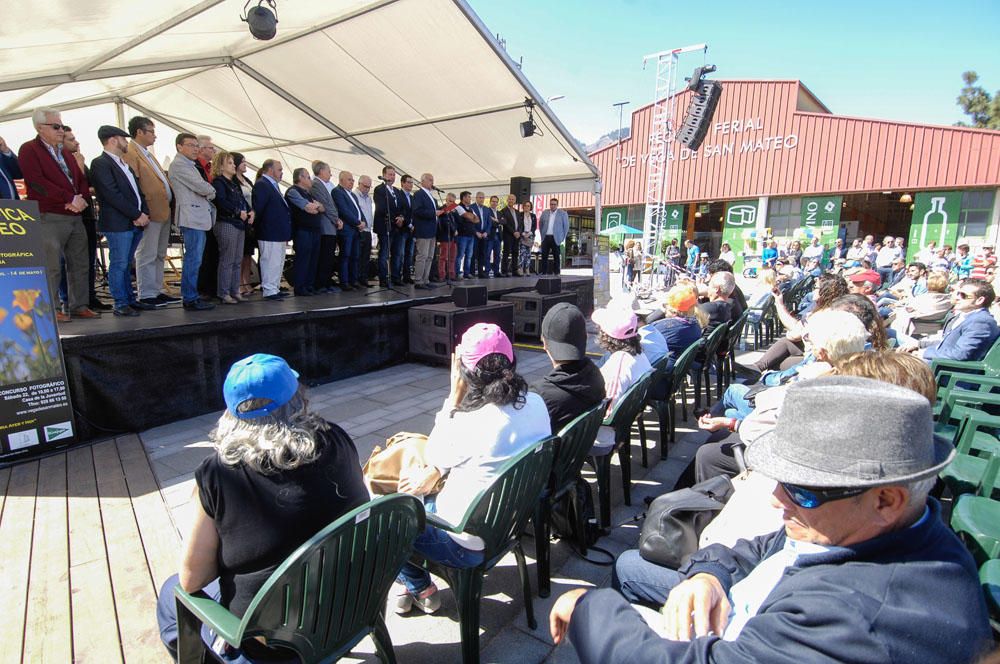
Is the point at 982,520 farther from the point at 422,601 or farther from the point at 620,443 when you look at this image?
the point at 422,601

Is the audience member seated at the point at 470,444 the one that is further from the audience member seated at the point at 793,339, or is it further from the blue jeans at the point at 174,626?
the audience member seated at the point at 793,339

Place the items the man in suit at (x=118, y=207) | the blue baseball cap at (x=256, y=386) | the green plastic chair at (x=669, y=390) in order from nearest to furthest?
the blue baseball cap at (x=256, y=386) < the green plastic chair at (x=669, y=390) < the man in suit at (x=118, y=207)

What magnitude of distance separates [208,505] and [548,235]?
34.1 ft

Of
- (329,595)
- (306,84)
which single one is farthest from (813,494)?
(306,84)

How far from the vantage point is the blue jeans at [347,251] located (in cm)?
732

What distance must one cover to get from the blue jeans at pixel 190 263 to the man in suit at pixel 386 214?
9.04ft

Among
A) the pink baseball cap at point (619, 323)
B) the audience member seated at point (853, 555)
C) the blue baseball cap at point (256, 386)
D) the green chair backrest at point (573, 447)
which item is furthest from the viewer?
the pink baseball cap at point (619, 323)

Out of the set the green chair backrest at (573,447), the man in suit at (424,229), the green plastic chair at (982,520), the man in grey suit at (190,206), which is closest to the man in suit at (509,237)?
the man in suit at (424,229)

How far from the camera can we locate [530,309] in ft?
26.1

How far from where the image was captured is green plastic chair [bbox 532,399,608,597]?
2275mm

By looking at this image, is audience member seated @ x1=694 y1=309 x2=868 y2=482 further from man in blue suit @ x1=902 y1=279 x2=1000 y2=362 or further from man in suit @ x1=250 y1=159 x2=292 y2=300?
man in suit @ x1=250 y1=159 x2=292 y2=300

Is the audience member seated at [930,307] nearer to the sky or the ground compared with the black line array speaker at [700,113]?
nearer to the ground

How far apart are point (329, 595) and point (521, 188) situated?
10320 millimetres

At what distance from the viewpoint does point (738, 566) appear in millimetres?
1499
